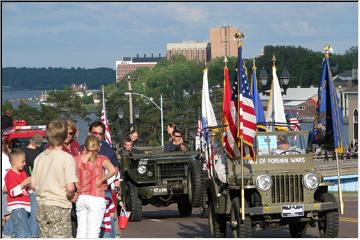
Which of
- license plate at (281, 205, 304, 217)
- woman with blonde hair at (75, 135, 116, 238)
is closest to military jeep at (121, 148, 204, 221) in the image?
license plate at (281, 205, 304, 217)

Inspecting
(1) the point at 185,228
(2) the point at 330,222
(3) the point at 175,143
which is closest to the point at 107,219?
(2) the point at 330,222

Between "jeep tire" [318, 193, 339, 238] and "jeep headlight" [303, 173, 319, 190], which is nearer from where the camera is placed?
"jeep tire" [318, 193, 339, 238]

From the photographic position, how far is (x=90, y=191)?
41.7 ft

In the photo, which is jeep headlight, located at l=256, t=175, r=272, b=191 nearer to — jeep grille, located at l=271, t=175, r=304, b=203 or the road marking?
jeep grille, located at l=271, t=175, r=304, b=203

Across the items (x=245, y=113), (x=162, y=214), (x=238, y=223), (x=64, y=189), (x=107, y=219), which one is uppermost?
(x=245, y=113)

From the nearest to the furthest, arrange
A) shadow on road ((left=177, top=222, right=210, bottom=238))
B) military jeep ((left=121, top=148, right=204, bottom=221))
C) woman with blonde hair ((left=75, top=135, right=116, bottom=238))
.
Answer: woman with blonde hair ((left=75, top=135, right=116, bottom=238)) < shadow on road ((left=177, top=222, right=210, bottom=238)) < military jeep ((left=121, top=148, right=204, bottom=221))

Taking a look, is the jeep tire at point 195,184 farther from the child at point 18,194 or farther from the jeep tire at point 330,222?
the child at point 18,194

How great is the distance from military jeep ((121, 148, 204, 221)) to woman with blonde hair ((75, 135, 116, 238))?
33.5 ft

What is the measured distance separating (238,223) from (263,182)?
0.71 metres

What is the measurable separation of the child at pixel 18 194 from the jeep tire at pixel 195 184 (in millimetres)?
7241

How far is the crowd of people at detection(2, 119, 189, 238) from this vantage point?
11.9 meters

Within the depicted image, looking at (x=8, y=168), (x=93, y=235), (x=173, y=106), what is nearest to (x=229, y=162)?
(x=8, y=168)

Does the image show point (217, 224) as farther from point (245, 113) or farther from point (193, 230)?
point (193, 230)

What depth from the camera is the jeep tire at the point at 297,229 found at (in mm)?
17297
